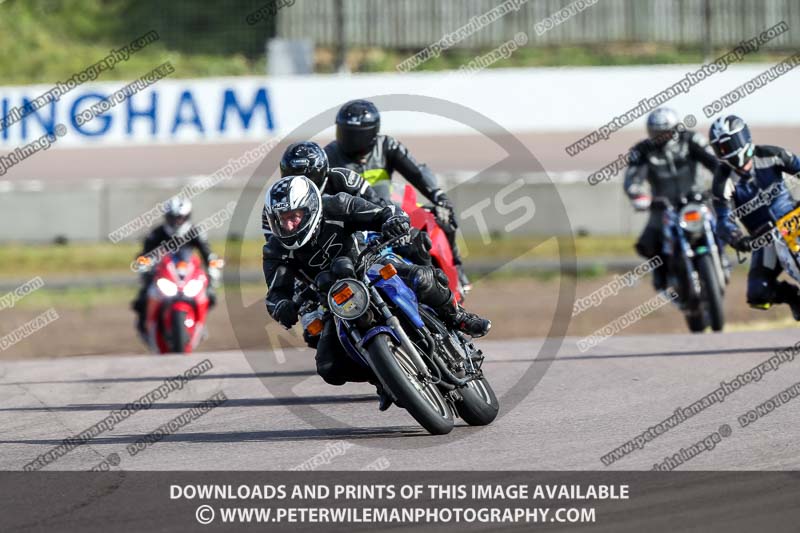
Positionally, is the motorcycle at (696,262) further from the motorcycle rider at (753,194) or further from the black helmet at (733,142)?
the black helmet at (733,142)

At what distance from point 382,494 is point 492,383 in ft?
12.2

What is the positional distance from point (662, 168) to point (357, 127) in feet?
15.4

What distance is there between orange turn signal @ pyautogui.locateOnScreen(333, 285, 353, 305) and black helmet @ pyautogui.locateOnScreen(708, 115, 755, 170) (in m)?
4.56

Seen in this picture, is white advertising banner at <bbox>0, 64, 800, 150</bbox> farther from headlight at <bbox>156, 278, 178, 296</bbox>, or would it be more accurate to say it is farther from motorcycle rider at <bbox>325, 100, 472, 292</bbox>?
motorcycle rider at <bbox>325, 100, 472, 292</bbox>

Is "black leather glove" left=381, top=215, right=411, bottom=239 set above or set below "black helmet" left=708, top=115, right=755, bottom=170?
above

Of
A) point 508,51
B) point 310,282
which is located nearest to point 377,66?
point 508,51

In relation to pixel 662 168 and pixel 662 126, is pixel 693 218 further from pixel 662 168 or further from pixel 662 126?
pixel 662 126

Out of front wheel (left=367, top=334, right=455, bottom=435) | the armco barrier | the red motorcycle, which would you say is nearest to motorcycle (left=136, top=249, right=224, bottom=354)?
the red motorcycle

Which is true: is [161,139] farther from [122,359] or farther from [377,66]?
[122,359]

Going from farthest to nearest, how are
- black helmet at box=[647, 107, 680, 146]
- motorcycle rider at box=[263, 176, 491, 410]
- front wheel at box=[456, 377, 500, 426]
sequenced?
black helmet at box=[647, 107, 680, 146]
front wheel at box=[456, 377, 500, 426]
motorcycle rider at box=[263, 176, 491, 410]

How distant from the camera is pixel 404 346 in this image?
7137 millimetres

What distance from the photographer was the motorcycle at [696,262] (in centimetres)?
1272

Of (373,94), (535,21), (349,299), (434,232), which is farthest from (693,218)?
(535,21)

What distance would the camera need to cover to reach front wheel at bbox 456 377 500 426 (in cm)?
758
